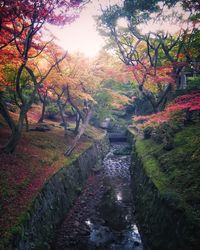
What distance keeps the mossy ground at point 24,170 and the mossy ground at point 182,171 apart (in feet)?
18.6

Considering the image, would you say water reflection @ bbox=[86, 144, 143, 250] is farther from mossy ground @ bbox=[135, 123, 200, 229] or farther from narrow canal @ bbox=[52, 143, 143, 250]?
mossy ground @ bbox=[135, 123, 200, 229]

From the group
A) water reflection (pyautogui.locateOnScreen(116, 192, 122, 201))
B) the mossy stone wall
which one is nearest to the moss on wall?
water reflection (pyautogui.locateOnScreen(116, 192, 122, 201))

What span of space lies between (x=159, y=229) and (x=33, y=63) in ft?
43.2

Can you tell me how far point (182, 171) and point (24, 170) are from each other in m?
7.98

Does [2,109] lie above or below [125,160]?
above

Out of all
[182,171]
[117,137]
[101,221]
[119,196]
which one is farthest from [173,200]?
[117,137]

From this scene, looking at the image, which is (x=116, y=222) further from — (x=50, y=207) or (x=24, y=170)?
(x=24, y=170)

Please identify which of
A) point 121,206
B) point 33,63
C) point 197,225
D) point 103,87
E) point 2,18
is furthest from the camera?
point 103,87

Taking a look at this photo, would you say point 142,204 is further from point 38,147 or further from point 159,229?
point 38,147

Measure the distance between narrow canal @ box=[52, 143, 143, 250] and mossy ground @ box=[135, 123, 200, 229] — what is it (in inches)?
115

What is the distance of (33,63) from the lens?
15.2m

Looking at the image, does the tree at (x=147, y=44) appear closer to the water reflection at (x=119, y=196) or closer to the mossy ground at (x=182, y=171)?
the mossy ground at (x=182, y=171)

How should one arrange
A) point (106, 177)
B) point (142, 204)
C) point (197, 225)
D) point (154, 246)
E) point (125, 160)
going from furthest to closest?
point (125, 160) < point (106, 177) < point (142, 204) < point (154, 246) < point (197, 225)

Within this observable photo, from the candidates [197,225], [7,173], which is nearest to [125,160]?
[7,173]
